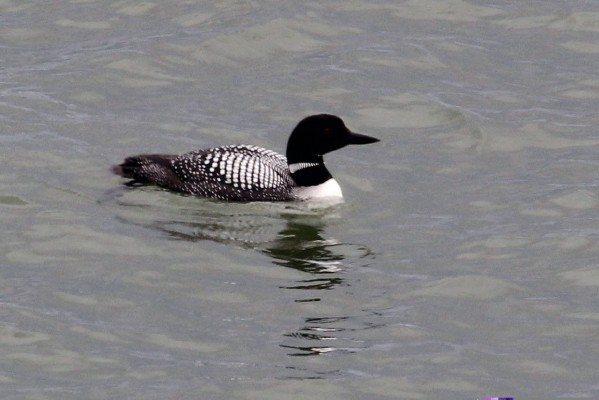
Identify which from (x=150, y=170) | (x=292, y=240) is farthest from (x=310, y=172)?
(x=150, y=170)

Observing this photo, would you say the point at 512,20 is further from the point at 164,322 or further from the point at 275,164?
the point at 164,322

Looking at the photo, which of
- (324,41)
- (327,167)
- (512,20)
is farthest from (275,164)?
(512,20)

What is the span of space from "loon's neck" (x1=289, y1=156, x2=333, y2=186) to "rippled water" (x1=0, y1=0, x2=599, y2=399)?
0.35m

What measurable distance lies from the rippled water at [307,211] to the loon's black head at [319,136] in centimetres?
48

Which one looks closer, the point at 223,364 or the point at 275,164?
the point at 223,364

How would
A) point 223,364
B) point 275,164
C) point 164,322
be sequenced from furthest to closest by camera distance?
point 275,164
point 164,322
point 223,364

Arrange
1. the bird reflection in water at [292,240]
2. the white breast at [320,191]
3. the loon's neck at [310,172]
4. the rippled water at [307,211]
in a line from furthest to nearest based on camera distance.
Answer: the loon's neck at [310,172] → the white breast at [320,191] → the bird reflection in water at [292,240] → the rippled water at [307,211]

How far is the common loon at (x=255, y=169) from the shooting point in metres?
12.0

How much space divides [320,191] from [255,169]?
0.53 meters

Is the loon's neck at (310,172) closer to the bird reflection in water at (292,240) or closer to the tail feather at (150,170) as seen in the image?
the bird reflection in water at (292,240)

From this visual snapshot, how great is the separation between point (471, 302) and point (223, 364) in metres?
1.87

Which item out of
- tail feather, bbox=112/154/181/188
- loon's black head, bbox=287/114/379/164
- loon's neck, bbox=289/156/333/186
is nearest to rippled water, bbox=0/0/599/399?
tail feather, bbox=112/154/181/188

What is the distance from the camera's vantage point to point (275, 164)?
12414 millimetres

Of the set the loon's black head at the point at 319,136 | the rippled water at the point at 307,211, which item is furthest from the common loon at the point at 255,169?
the rippled water at the point at 307,211
